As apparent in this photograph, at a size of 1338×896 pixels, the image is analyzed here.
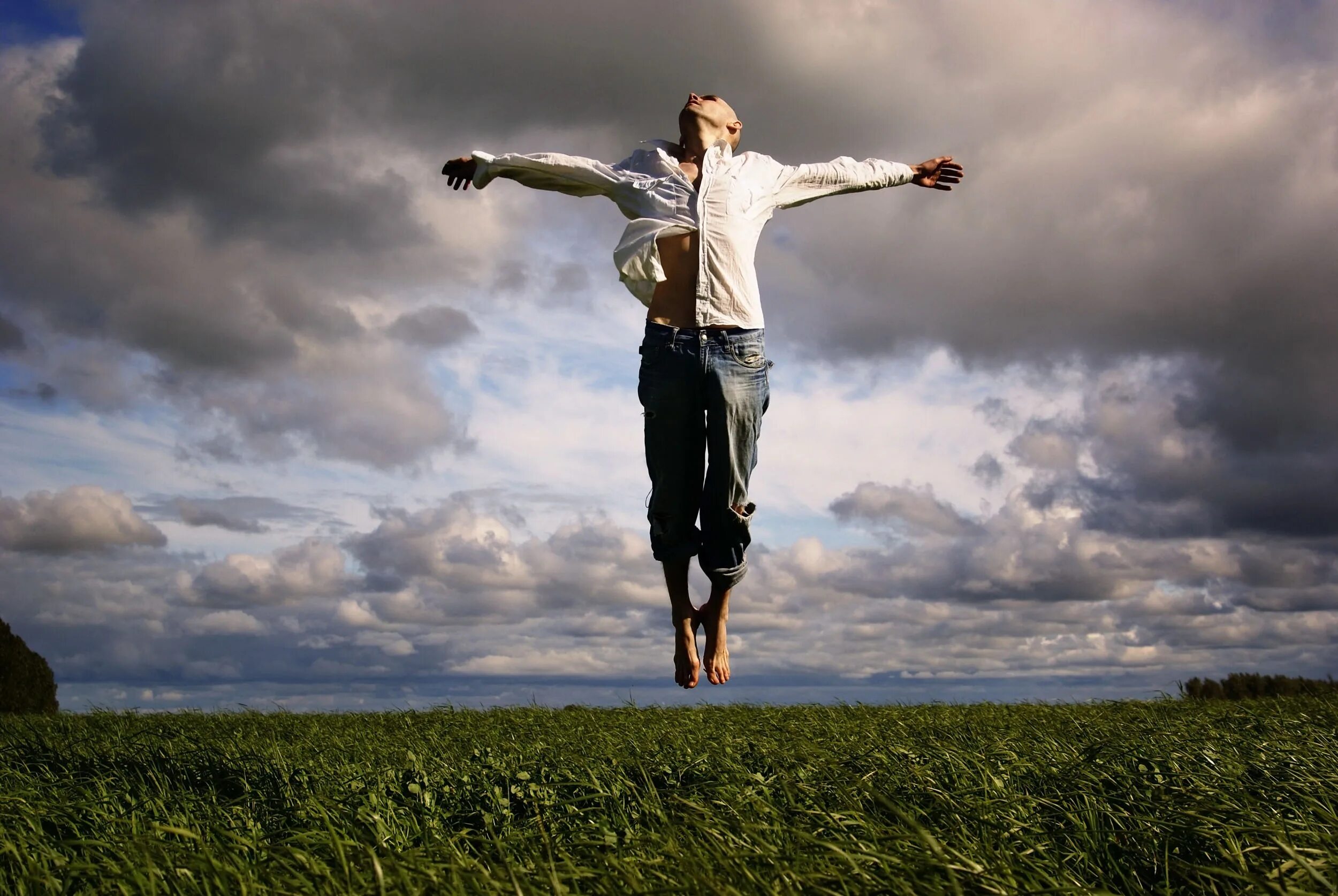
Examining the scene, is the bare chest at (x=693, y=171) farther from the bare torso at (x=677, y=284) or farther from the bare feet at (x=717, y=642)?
the bare feet at (x=717, y=642)

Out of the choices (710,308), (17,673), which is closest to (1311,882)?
(710,308)

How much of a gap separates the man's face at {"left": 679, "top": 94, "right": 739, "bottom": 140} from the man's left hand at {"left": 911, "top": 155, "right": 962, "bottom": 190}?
4.30 feet

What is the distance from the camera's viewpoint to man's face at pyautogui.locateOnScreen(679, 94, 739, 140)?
602 cm

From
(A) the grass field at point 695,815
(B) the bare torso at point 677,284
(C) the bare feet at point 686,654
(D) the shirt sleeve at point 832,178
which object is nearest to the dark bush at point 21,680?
(A) the grass field at point 695,815

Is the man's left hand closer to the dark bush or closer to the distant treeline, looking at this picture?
the distant treeline

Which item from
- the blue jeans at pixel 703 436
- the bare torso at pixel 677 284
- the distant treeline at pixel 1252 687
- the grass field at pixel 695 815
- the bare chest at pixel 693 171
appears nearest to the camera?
the grass field at pixel 695 815

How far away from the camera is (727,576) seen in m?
5.97

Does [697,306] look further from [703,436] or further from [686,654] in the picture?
[686,654]

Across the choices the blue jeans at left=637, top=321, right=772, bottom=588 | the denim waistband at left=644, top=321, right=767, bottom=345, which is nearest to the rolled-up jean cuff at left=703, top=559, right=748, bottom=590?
the blue jeans at left=637, top=321, right=772, bottom=588

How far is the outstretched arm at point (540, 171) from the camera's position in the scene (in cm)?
579

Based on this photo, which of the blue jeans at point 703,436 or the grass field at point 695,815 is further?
the blue jeans at point 703,436

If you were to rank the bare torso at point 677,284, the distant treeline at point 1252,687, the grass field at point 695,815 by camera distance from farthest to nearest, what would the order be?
the distant treeline at point 1252,687 < the bare torso at point 677,284 < the grass field at point 695,815

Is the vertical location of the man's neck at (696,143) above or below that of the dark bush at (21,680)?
above

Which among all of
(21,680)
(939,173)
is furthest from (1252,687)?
(21,680)
